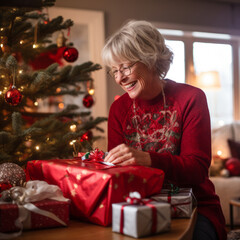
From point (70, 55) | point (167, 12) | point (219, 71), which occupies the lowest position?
point (70, 55)

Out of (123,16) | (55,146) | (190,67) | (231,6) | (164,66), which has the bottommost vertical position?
(55,146)

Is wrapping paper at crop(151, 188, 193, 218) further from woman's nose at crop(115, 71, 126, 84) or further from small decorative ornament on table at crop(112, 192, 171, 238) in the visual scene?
woman's nose at crop(115, 71, 126, 84)

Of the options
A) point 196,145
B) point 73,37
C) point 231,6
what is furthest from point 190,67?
point 196,145

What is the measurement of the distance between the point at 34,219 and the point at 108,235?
178 mm

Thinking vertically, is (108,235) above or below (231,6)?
below

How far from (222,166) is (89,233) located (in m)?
3.06

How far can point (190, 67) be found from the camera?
16.3 feet

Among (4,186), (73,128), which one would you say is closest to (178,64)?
(73,128)

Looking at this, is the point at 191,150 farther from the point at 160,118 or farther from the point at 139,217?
the point at 139,217

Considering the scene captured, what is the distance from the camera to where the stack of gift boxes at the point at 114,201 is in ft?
2.64

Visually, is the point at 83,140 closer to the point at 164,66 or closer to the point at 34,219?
the point at 164,66

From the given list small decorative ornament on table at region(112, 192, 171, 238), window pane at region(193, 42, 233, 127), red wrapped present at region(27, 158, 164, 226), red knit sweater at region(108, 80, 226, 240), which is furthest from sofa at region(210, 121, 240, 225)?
small decorative ornament on table at region(112, 192, 171, 238)

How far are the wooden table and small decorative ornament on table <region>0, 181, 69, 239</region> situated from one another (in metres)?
0.02

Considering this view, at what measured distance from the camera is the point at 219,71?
17.1 feet
